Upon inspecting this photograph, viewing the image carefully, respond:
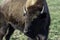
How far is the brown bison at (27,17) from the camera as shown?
7.27 m

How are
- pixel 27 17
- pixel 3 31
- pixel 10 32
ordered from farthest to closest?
pixel 10 32, pixel 3 31, pixel 27 17

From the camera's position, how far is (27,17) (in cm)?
741

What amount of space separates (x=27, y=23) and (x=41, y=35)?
1.51 feet

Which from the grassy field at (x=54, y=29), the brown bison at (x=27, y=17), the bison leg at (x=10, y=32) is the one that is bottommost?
the grassy field at (x=54, y=29)

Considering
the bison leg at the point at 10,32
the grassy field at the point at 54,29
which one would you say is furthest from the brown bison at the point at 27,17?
the grassy field at the point at 54,29

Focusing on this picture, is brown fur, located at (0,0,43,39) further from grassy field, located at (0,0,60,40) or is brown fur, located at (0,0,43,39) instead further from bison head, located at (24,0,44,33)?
grassy field, located at (0,0,60,40)

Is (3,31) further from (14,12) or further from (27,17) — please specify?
(27,17)

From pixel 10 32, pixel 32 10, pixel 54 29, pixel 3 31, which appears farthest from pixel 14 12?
pixel 54 29

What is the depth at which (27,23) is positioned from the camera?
7.46 metres

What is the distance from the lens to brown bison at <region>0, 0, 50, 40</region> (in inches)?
286

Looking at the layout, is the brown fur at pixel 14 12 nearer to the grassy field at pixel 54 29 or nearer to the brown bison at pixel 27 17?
the brown bison at pixel 27 17

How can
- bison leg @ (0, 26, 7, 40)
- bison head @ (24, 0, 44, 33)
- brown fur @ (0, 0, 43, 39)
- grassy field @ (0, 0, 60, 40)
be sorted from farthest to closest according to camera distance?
grassy field @ (0, 0, 60, 40) → bison leg @ (0, 26, 7, 40) → brown fur @ (0, 0, 43, 39) → bison head @ (24, 0, 44, 33)

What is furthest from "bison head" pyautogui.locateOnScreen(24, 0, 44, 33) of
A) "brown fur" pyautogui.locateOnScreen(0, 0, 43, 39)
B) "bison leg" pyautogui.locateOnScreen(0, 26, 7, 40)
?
"bison leg" pyautogui.locateOnScreen(0, 26, 7, 40)

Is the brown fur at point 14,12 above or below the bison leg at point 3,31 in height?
above
